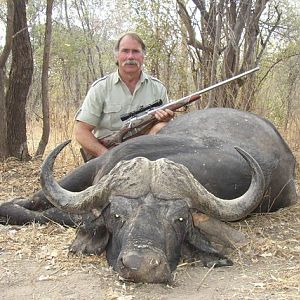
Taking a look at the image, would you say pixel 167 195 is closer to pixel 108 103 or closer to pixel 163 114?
pixel 163 114

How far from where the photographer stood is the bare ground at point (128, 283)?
329 cm

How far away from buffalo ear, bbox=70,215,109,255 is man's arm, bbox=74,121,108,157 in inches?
74.8

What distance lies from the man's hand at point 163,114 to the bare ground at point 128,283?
145cm

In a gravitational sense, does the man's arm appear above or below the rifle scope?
below

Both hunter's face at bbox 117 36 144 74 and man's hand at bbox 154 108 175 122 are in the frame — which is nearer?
man's hand at bbox 154 108 175 122

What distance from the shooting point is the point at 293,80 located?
12.7 meters

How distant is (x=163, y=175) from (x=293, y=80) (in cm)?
956

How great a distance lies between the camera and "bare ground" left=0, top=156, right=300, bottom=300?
3295mm

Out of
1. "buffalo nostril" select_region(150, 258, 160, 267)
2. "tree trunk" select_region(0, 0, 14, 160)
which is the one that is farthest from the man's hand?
"buffalo nostril" select_region(150, 258, 160, 267)

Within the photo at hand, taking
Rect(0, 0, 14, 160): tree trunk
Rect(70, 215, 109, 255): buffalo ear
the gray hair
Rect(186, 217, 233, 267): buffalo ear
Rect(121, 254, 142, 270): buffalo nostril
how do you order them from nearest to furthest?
Rect(121, 254, 142, 270): buffalo nostril → Rect(186, 217, 233, 267): buffalo ear → Rect(70, 215, 109, 255): buffalo ear → the gray hair → Rect(0, 0, 14, 160): tree trunk

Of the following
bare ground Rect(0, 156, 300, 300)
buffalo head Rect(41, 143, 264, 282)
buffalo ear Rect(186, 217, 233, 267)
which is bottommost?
bare ground Rect(0, 156, 300, 300)

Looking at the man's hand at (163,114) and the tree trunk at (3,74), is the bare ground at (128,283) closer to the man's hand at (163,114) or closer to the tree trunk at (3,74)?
the man's hand at (163,114)

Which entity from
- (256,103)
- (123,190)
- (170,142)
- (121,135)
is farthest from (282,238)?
(256,103)

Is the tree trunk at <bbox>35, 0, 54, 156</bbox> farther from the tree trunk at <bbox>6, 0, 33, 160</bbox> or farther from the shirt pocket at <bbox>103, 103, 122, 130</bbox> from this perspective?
the shirt pocket at <bbox>103, 103, 122, 130</bbox>
